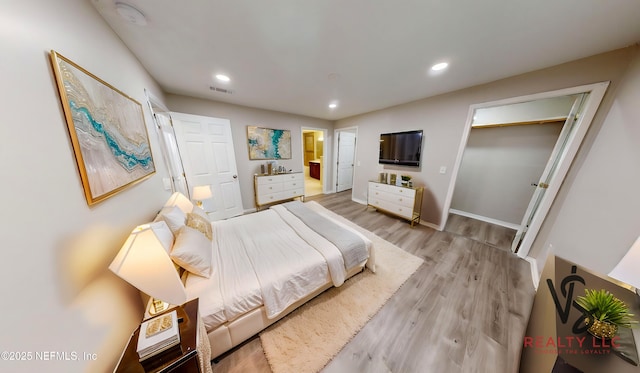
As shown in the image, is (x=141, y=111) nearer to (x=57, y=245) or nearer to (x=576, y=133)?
(x=57, y=245)

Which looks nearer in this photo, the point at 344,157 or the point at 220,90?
the point at 220,90

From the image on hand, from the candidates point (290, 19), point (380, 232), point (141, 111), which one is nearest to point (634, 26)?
point (290, 19)

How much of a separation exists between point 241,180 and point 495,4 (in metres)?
3.85

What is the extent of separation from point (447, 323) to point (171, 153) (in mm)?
3857

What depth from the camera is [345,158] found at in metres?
4.84

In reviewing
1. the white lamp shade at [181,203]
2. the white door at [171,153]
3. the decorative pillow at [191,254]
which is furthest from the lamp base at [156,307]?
the white door at [171,153]

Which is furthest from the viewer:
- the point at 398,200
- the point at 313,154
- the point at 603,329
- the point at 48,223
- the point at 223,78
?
the point at 313,154

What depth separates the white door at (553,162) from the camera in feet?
5.95

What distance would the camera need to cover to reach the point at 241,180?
3467 millimetres

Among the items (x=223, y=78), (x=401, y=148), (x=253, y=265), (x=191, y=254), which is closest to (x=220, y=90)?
(x=223, y=78)

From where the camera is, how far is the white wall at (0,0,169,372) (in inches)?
20.6

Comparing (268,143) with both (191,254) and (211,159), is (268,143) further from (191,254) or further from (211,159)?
(191,254)

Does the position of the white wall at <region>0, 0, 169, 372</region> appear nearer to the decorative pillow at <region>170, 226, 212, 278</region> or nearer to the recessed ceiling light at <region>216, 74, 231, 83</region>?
the decorative pillow at <region>170, 226, 212, 278</region>

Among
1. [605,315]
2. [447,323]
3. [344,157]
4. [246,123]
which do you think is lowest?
[447,323]
